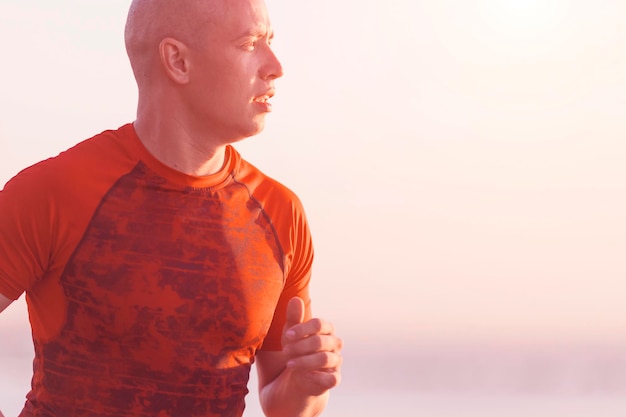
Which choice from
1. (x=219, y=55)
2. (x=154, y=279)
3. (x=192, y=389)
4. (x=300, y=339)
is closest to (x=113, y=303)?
(x=154, y=279)

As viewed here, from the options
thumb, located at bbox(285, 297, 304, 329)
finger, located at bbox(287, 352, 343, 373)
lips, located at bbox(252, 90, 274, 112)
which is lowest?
finger, located at bbox(287, 352, 343, 373)

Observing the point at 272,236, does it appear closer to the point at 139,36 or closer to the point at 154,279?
the point at 154,279

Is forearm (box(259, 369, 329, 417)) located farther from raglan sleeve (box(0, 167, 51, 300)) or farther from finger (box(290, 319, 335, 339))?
raglan sleeve (box(0, 167, 51, 300))

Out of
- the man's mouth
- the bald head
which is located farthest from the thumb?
the bald head

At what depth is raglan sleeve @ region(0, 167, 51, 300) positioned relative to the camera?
1.46 meters

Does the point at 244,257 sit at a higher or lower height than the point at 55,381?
higher

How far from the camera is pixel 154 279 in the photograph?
60.9 inches

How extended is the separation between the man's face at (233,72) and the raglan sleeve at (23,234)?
0.33 m

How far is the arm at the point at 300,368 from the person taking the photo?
1490mm

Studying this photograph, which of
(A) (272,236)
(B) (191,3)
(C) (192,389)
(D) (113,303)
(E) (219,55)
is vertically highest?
(B) (191,3)

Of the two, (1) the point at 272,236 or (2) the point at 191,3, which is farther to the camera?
(1) the point at 272,236

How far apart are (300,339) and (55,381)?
1.44ft

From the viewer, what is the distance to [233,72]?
1.58m

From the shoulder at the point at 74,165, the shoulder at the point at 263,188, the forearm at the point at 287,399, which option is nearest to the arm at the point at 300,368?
the forearm at the point at 287,399
